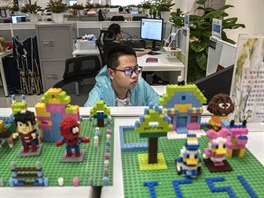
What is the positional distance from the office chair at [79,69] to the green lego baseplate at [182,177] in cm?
147

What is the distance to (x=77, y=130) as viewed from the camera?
2.80ft

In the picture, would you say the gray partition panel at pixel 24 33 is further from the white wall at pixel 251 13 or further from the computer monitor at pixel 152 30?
the white wall at pixel 251 13

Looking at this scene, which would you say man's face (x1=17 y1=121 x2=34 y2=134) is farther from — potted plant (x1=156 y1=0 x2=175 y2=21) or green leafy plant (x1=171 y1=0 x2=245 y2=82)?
potted plant (x1=156 y1=0 x2=175 y2=21)

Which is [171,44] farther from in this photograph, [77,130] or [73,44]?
[77,130]

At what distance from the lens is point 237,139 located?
2.86 feet

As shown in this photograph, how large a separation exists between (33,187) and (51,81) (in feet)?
11.4

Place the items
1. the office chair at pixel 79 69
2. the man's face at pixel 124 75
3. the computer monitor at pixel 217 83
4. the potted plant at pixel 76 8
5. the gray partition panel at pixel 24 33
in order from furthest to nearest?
the potted plant at pixel 76 8, the gray partition panel at pixel 24 33, the office chair at pixel 79 69, the man's face at pixel 124 75, the computer monitor at pixel 217 83

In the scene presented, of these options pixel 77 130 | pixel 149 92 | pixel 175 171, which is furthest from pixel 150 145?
pixel 149 92

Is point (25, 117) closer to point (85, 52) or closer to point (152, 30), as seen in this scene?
point (85, 52)

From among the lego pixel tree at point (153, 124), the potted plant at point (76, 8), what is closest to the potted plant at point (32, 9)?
the potted plant at point (76, 8)

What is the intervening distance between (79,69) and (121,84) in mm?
861

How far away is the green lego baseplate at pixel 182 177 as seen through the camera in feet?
2.40

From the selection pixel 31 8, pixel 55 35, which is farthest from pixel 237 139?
pixel 31 8

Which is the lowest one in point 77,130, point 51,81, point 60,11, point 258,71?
point 51,81
